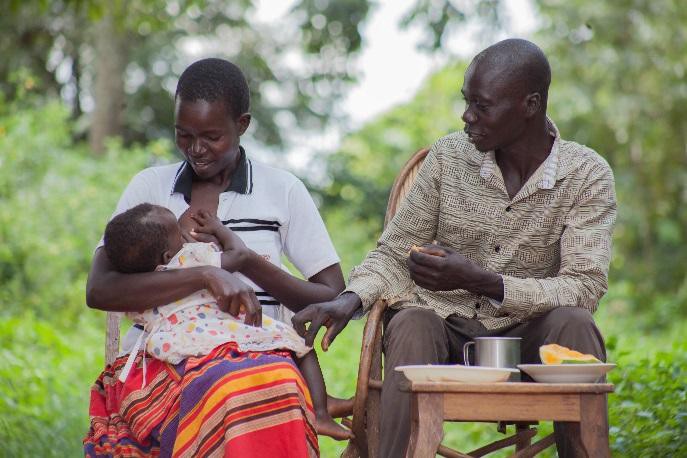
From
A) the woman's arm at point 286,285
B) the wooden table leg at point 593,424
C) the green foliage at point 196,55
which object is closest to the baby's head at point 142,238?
the woman's arm at point 286,285

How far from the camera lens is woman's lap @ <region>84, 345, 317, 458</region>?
2855 mm

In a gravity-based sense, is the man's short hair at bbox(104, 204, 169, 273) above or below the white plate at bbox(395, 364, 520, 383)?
above

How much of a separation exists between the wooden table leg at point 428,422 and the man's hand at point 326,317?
A: 52cm

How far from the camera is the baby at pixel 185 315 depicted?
308cm

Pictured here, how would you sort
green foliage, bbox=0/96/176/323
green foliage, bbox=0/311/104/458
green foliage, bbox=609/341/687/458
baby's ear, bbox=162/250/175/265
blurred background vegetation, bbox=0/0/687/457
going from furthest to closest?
green foliage, bbox=0/96/176/323
blurred background vegetation, bbox=0/0/687/457
green foliage, bbox=0/311/104/458
green foliage, bbox=609/341/687/458
baby's ear, bbox=162/250/175/265

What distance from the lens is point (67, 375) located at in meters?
6.83

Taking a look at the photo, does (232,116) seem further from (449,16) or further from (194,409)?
(449,16)

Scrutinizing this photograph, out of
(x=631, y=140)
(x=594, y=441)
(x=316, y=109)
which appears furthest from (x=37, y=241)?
(x=631, y=140)

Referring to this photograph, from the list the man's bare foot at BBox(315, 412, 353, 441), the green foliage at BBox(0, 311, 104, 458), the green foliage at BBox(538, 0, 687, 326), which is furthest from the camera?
the green foliage at BBox(538, 0, 687, 326)

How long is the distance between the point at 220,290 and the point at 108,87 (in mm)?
9385

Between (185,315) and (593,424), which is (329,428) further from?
(593,424)

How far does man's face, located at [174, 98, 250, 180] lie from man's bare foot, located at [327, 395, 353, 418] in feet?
2.81

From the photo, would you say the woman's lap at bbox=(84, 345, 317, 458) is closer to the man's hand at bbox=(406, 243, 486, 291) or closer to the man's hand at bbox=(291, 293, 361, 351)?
the man's hand at bbox=(291, 293, 361, 351)

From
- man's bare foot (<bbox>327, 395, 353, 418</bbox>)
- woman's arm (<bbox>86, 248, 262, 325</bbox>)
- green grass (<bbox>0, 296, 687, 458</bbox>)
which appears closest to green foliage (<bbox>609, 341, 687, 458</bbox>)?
green grass (<bbox>0, 296, 687, 458</bbox>)
